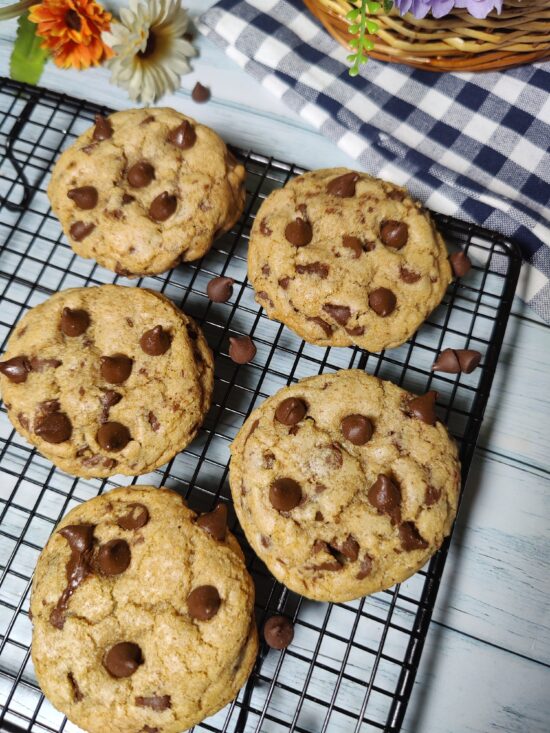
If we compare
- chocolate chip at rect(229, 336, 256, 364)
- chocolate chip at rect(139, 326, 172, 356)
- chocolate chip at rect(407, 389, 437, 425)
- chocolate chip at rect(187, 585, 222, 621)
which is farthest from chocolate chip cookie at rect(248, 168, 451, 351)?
chocolate chip at rect(187, 585, 222, 621)

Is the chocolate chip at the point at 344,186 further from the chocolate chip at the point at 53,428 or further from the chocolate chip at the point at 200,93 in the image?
the chocolate chip at the point at 53,428

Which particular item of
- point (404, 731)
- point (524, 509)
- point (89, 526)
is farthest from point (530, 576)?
point (89, 526)

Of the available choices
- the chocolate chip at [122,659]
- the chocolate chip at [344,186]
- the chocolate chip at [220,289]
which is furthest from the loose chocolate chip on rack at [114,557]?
the chocolate chip at [344,186]

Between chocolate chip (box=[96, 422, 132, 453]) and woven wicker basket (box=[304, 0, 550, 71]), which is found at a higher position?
woven wicker basket (box=[304, 0, 550, 71])

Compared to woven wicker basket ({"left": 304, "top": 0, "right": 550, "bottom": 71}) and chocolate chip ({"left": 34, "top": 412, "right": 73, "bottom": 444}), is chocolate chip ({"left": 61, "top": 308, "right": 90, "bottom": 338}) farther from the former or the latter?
woven wicker basket ({"left": 304, "top": 0, "right": 550, "bottom": 71})

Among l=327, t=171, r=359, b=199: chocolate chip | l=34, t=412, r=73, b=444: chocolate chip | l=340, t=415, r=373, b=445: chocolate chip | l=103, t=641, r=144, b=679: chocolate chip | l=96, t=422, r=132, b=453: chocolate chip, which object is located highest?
l=327, t=171, r=359, b=199: chocolate chip

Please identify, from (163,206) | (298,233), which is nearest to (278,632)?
(298,233)
